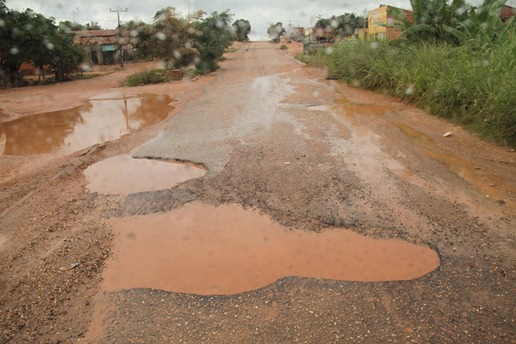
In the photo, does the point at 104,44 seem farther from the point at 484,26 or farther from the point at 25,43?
the point at 484,26

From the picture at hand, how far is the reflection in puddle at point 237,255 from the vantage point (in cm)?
311

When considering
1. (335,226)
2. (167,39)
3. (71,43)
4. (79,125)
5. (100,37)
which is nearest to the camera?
(335,226)

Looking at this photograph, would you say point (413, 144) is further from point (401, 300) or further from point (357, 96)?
point (357, 96)

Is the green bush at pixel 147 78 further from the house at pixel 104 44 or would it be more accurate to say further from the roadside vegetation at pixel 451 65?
the house at pixel 104 44

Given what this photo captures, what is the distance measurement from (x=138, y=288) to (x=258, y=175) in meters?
2.50

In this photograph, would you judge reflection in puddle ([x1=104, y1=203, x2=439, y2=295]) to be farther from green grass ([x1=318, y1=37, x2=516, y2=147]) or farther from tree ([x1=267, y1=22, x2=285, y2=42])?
tree ([x1=267, y1=22, x2=285, y2=42])

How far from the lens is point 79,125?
9688mm

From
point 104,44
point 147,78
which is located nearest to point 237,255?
point 147,78

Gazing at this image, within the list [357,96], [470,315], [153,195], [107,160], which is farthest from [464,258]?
[357,96]

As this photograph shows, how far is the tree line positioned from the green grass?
11.6 m

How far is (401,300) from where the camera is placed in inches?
108

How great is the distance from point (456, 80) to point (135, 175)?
7098 millimetres

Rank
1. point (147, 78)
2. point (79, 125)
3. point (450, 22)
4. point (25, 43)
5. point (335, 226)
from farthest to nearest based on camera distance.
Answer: point (25, 43) → point (147, 78) → point (450, 22) → point (79, 125) → point (335, 226)

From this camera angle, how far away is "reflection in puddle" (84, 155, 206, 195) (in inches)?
196
